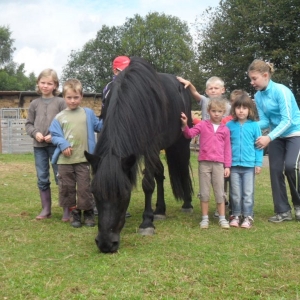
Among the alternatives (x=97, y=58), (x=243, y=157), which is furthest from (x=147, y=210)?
(x=97, y=58)

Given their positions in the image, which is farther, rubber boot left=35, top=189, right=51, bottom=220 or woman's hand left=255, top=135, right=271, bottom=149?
rubber boot left=35, top=189, right=51, bottom=220

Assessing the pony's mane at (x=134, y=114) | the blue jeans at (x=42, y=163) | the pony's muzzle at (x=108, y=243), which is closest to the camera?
the pony's muzzle at (x=108, y=243)

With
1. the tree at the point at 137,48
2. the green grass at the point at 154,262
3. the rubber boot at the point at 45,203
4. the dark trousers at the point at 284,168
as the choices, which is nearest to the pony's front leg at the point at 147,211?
the green grass at the point at 154,262

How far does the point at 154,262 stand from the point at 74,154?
1979 mm

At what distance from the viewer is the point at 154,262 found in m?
3.59

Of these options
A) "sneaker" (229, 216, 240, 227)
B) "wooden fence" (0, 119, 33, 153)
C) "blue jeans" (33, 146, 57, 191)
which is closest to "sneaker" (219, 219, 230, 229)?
"sneaker" (229, 216, 240, 227)

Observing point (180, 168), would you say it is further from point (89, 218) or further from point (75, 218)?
point (75, 218)

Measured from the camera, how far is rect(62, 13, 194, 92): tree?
56125mm

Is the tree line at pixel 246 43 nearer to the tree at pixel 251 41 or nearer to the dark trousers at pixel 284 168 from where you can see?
the tree at pixel 251 41

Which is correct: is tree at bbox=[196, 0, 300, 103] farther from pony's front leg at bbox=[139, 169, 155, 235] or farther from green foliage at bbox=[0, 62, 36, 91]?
green foliage at bbox=[0, 62, 36, 91]

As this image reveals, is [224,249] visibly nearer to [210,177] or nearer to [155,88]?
[210,177]

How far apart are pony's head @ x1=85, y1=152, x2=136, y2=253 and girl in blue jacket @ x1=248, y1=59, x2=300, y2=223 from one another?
2030 mm

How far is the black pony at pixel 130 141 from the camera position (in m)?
3.85

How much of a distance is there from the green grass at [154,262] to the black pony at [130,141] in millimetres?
300
